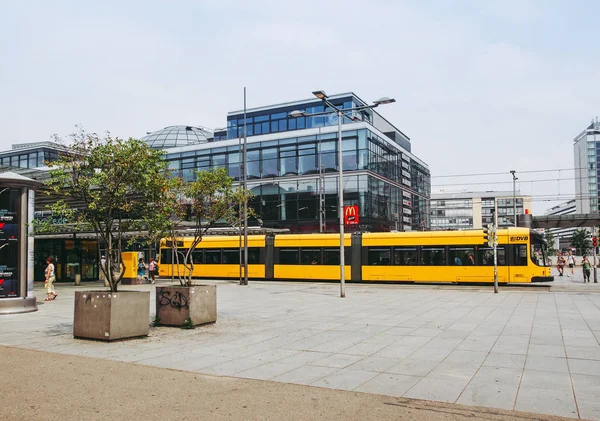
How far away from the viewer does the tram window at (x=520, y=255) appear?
26500 mm

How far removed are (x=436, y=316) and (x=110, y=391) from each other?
10.2m

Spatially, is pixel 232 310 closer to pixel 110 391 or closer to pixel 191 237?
pixel 110 391

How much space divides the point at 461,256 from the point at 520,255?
2.83 m

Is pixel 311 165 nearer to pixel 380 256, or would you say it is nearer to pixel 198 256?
pixel 198 256

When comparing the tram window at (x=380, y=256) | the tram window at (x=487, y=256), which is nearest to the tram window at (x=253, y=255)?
the tram window at (x=380, y=256)

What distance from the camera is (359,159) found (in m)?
47.7

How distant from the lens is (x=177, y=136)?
6538 cm

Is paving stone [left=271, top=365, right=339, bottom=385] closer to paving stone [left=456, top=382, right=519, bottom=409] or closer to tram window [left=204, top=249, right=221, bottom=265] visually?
paving stone [left=456, top=382, right=519, bottom=409]

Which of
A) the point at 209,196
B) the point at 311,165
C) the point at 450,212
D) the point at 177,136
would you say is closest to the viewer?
the point at 209,196

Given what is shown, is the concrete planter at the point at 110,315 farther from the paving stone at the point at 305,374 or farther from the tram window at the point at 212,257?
the tram window at the point at 212,257

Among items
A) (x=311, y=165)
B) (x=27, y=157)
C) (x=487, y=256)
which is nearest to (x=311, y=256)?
(x=487, y=256)

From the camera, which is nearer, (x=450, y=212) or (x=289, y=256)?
(x=289, y=256)

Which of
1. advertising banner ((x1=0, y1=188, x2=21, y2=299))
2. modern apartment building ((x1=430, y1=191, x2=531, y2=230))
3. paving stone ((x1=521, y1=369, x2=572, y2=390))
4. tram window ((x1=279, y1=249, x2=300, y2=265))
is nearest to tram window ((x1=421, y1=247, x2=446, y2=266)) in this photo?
tram window ((x1=279, y1=249, x2=300, y2=265))

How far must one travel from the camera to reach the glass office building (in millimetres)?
47812
